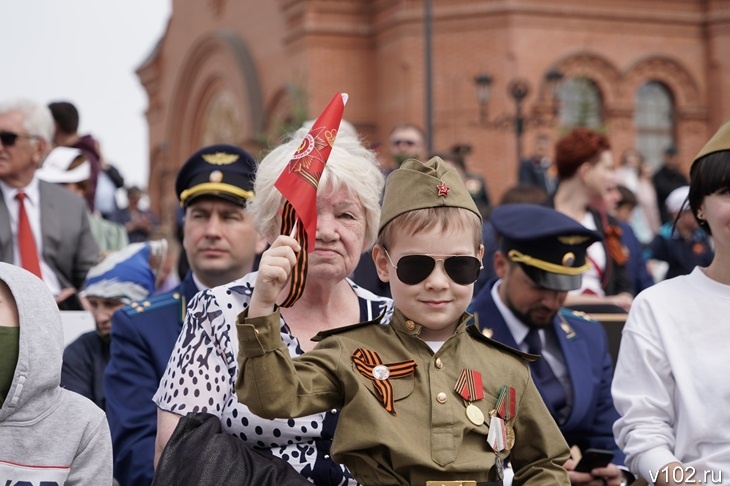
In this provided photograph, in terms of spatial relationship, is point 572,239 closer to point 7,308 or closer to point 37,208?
point 7,308

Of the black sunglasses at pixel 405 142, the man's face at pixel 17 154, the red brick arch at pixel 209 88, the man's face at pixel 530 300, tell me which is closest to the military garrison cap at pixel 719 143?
the man's face at pixel 530 300

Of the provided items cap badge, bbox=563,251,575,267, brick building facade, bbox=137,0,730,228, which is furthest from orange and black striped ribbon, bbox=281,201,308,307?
brick building facade, bbox=137,0,730,228

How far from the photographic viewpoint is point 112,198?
10.4 m

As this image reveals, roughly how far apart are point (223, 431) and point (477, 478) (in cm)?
83

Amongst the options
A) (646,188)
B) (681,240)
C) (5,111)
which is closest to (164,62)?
(646,188)

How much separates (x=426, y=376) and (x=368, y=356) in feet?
0.60

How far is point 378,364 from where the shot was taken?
324 cm

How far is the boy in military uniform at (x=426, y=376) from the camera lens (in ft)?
10.3

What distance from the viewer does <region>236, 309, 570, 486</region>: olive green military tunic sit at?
2957 millimetres

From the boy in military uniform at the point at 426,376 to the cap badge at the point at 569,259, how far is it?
179 centimetres

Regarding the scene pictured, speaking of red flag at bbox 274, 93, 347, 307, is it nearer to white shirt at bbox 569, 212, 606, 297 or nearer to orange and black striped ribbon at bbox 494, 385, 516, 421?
orange and black striped ribbon at bbox 494, 385, 516, 421

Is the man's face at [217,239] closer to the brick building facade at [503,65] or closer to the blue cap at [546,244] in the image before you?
the blue cap at [546,244]

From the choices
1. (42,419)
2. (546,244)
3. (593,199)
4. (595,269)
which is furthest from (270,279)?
(593,199)

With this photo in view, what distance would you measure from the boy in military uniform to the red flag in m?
0.15
